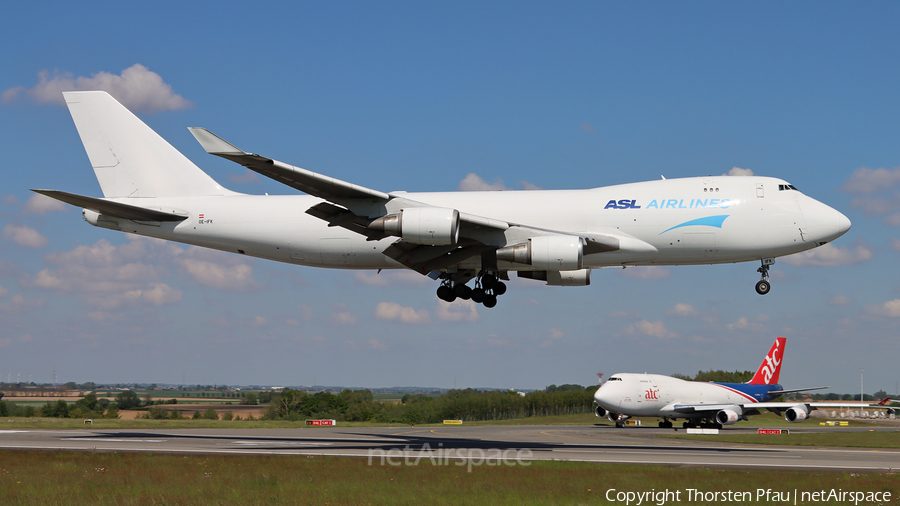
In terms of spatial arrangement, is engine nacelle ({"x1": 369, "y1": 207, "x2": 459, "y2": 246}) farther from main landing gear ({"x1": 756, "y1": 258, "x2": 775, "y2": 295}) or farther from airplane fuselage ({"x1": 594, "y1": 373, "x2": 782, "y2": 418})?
airplane fuselage ({"x1": 594, "y1": 373, "x2": 782, "y2": 418})

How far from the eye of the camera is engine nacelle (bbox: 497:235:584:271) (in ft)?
93.2

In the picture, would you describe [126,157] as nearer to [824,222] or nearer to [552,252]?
[552,252]

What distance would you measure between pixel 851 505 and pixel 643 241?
41.7 ft

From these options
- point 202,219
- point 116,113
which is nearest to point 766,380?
point 202,219

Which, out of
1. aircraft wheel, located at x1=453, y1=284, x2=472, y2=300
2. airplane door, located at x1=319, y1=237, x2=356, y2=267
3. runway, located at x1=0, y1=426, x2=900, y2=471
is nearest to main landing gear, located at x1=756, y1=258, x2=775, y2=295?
runway, located at x1=0, y1=426, x2=900, y2=471

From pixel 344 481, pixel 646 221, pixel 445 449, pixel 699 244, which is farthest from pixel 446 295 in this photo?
pixel 344 481

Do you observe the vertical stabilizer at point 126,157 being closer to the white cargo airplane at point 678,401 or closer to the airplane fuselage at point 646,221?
the airplane fuselage at point 646,221

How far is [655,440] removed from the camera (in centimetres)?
4466

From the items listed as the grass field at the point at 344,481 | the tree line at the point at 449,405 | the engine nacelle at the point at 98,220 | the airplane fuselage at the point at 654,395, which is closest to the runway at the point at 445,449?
the grass field at the point at 344,481

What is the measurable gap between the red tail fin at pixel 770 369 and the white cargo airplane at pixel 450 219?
41604 mm

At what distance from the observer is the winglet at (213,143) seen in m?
24.0

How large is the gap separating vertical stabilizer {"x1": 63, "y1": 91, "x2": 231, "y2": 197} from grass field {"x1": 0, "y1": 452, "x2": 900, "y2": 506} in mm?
13636

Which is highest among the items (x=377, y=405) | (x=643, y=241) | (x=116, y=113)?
(x=116, y=113)

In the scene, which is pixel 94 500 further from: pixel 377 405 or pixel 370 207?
pixel 377 405
